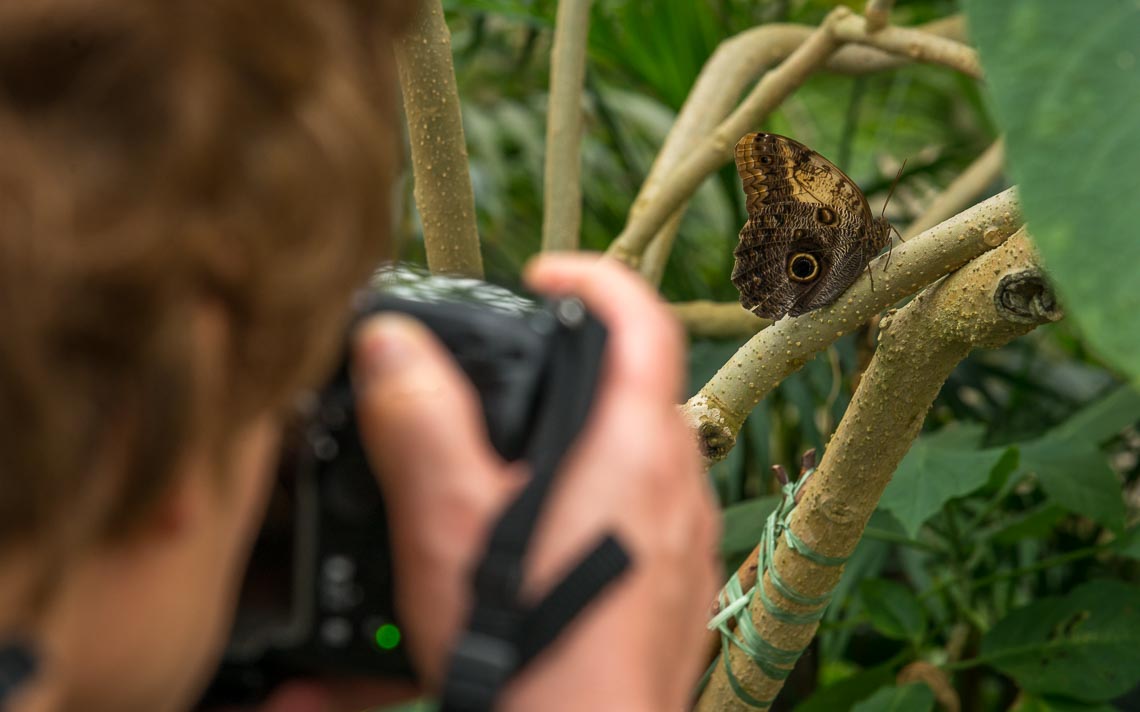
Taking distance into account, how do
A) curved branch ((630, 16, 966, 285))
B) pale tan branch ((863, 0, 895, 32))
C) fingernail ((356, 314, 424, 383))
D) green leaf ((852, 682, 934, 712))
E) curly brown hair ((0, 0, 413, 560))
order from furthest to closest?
curved branch ((630, 16, 966, 285)), pale tan branch ((863, 0, 895, 32)), green leaf ((852, 682, 934, 712)), fingernail ((356, 314, 424, 383)), curly brown hair ((0, 0, 413, 560))

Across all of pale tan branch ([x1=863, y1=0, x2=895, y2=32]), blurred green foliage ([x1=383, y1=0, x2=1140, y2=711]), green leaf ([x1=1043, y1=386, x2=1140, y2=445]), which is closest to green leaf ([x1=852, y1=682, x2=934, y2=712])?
blurred green foliage ([x1=383, y1=0, x2=1140, y2=711])

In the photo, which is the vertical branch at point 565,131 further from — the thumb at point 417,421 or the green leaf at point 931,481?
the thumb at point 417,421

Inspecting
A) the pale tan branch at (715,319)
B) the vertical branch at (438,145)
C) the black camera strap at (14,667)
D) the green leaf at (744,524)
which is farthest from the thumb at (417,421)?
the pale tan branch at (715,319)

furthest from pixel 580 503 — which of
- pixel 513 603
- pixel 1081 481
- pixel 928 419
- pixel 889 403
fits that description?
pixel 928 419

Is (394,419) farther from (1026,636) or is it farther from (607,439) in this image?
(1026,636)

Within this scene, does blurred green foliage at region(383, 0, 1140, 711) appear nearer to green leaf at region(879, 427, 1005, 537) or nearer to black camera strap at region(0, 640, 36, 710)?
green leaf at region(879, 427, 1005, 537)

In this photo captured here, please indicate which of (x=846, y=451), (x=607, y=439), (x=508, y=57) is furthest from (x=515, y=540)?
(x=508, y=57)

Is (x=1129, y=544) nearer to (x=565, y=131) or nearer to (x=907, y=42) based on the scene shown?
(x=907, y=42)
